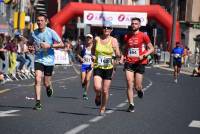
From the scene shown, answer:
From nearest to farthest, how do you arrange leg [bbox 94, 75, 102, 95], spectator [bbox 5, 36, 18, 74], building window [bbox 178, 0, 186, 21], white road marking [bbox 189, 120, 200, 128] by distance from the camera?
white road marking [bbox 189, 120, 200, 128], leg [bbox 94, 75, 102, 95], spectator [bbox 5, 36, 18, 74], building window [bbox 178, 0, 186, 21]

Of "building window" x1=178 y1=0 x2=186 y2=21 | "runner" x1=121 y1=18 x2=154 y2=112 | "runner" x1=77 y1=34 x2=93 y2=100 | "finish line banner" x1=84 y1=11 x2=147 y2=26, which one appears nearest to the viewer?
"runner" x1=121 y1=18 x2=154 y2=112

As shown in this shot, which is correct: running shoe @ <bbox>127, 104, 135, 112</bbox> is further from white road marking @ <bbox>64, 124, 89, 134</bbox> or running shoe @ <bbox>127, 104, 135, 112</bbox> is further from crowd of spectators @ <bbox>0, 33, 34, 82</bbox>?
crowd of spectators @ <bbox>0, 33, 34, 82</bbox>

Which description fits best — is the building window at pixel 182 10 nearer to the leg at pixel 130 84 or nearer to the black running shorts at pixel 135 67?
the black running shorts at pixel 135 67

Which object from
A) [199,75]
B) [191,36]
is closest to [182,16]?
[191,36]

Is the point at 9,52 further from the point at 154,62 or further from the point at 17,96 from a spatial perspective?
the point at 154,62

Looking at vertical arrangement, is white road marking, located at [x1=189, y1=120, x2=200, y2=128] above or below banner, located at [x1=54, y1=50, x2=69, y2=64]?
above

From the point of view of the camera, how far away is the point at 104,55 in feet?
42.3

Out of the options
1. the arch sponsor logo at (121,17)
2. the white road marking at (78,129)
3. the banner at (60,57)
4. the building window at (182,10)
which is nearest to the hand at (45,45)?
the white road marking at (78,129)

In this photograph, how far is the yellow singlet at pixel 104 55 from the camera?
12.9 meters

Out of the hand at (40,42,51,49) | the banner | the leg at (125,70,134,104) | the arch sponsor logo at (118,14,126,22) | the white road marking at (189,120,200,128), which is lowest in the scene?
the banner

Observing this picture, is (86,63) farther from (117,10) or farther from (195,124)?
(117,10)

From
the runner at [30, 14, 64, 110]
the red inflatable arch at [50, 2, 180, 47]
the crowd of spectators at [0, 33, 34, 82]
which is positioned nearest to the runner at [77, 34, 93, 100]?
the runner at [30, 14, 64, 110]

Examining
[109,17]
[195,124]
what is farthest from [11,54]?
[109,17]

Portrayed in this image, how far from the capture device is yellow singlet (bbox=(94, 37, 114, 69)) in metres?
12.9
